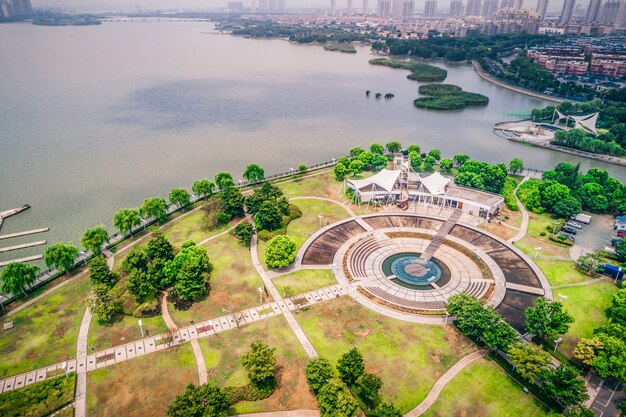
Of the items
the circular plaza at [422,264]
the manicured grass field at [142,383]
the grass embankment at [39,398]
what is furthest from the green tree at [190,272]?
the grass embankment at [39,398]

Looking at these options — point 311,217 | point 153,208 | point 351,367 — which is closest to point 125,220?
point 153,208

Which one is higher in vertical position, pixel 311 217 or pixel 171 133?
pixel 171 133

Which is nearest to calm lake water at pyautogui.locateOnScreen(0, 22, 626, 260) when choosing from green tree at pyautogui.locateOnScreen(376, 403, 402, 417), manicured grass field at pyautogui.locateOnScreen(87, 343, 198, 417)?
manicured grass field at pyautogui.locateOnScreen(87, 343, 198, 417)

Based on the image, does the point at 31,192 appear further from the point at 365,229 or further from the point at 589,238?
the point at 589,238

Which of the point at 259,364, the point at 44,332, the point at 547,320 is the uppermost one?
the point at 547,320

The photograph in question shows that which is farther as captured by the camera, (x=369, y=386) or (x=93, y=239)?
(x=93, y=239)

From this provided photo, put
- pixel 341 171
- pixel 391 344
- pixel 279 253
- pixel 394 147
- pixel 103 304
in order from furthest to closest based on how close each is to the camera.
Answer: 1. pixel 394 147
2. pixel 341 171
3. pixel 279 253
4. pixel 103 304
5. pixel 391 344

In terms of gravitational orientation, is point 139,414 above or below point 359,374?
below

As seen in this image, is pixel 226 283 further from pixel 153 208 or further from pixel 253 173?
pixel 253 173

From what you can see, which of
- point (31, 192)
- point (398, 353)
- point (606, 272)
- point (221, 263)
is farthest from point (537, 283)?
Answer: point (31, 192)
